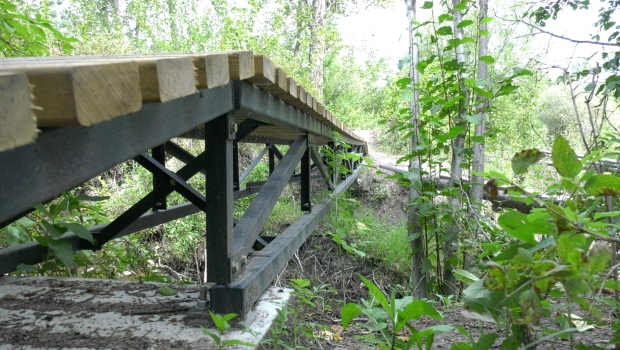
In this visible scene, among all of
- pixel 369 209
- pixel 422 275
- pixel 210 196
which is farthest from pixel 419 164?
pixel 369 209

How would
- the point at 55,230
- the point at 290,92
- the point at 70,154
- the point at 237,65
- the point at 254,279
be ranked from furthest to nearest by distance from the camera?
the point at 290,92
the point at 55,230
the point at 254,279
the point at 237,65
the point at 70,154

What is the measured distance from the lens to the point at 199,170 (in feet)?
9.21

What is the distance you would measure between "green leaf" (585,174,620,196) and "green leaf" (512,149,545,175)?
0.47 feet

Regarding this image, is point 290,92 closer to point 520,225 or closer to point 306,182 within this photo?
point 520,225

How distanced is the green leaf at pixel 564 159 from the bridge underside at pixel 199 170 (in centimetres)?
105

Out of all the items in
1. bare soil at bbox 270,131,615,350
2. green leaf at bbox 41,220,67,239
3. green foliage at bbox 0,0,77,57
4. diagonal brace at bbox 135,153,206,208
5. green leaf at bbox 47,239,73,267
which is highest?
green foliage at bbox 0,0,77,57

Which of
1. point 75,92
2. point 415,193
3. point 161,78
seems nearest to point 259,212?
point 161,78

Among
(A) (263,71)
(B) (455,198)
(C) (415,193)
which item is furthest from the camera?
(C) (415,193)

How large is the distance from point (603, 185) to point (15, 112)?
1265 millimetres

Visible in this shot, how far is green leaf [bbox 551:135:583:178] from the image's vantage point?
118 centimetres

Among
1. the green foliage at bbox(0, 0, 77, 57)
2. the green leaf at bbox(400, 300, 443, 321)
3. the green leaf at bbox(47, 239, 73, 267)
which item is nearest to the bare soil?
the green leaf at bbox(400, 300, 443, 321)

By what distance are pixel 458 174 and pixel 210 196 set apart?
2.30 meters

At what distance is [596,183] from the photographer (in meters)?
1.21

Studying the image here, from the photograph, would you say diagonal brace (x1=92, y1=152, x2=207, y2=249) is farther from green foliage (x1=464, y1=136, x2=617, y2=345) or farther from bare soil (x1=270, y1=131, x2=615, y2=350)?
green foliage (x1=464, y1=136, x2=617, y2=345)
